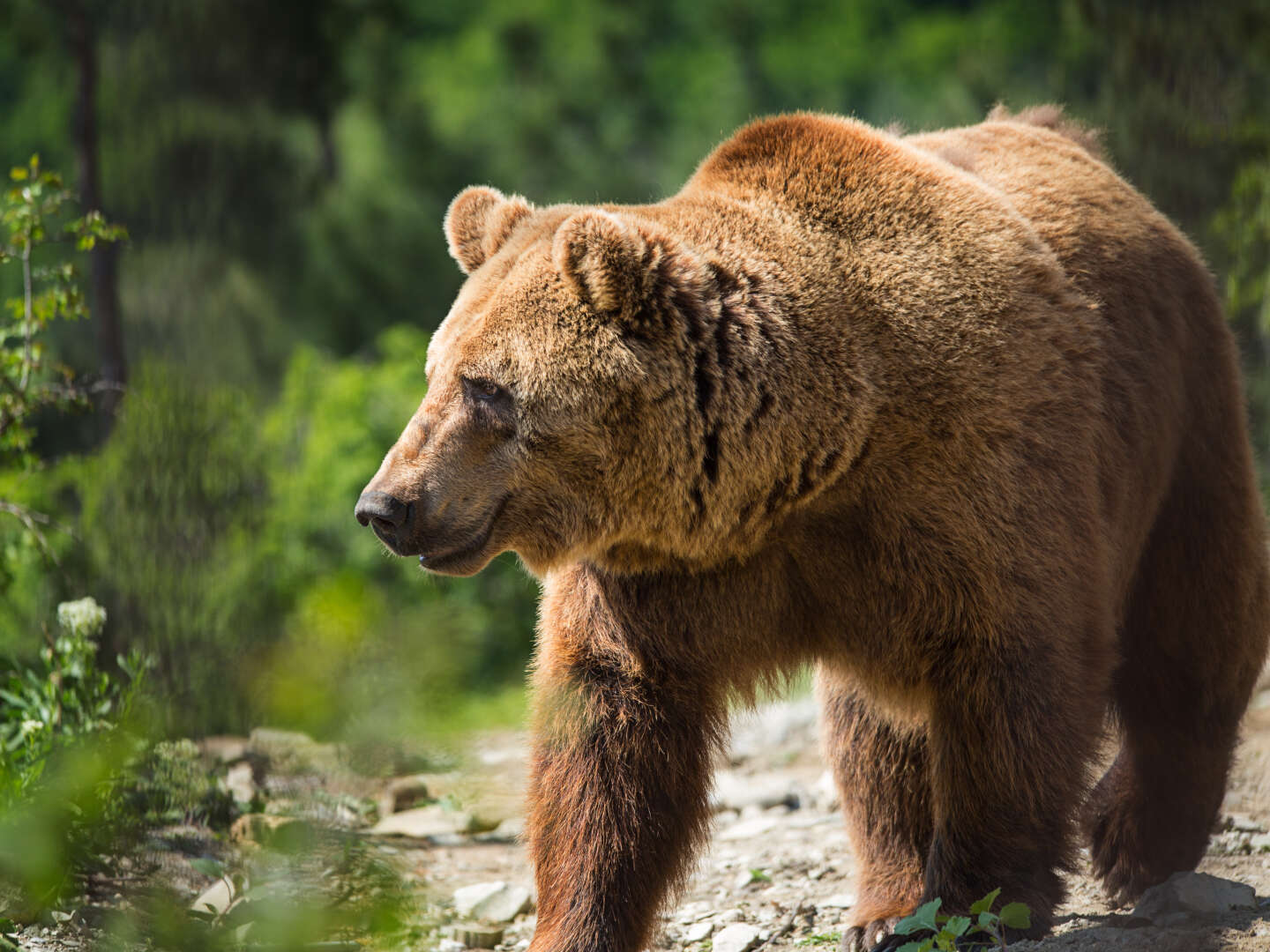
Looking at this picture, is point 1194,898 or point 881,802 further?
point 881,802

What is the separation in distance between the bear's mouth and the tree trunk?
5877mm

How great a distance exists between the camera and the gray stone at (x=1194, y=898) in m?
3.53

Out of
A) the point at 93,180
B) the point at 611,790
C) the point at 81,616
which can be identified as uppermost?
the point at 93,180

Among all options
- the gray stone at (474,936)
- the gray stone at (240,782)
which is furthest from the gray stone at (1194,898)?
the gray stone at (240,782)

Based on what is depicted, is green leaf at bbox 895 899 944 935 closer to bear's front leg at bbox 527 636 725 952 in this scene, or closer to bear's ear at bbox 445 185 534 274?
bear's front leg at bbox 527 636 725 952

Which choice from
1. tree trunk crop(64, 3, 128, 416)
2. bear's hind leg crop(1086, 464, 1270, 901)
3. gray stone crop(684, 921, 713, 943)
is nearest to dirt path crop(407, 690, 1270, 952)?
gray stone crop(684, 921, 713, 943)

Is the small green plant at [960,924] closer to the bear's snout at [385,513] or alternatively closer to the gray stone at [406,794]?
the bear's snout at [385,513]

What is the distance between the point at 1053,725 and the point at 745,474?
0.91 meters

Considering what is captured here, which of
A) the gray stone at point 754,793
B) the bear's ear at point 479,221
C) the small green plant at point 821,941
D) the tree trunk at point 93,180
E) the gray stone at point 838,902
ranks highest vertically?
the tree trunk at point 93,180

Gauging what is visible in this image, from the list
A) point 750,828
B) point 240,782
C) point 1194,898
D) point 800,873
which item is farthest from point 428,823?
point 1194,898

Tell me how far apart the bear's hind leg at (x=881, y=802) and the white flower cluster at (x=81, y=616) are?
2.36 metres

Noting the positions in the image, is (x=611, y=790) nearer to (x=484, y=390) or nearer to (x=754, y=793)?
(x=484, y=390)

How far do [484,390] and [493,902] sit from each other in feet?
6.34

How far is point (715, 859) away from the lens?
4.98m
